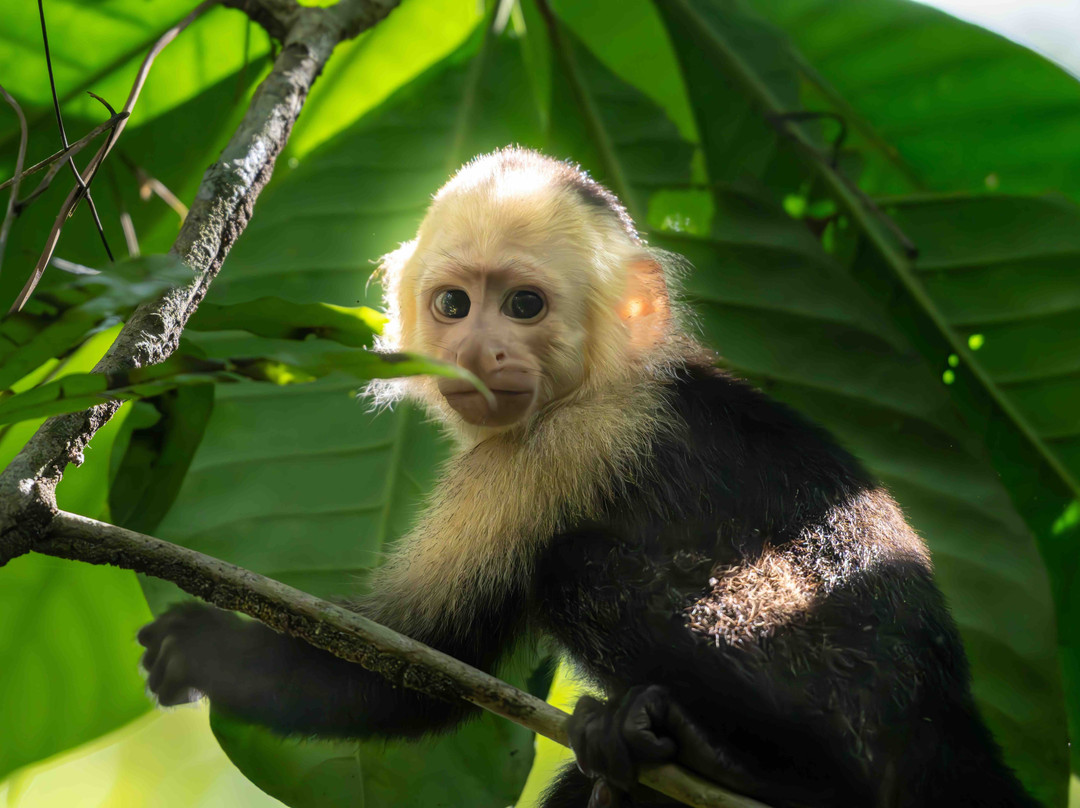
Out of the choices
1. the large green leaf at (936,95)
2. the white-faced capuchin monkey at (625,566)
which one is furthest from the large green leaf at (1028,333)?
the white-faced capuchin monkey at (625,566)

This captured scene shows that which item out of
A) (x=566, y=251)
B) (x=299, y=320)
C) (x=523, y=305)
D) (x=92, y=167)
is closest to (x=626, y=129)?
(x=566, y=251)

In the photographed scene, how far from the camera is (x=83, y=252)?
2029 millimetres

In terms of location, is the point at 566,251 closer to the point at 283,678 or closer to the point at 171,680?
the point at 283,678

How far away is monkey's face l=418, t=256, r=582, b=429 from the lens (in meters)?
1.79

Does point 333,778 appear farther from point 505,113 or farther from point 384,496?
point 505,113

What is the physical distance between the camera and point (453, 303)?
2.01 m

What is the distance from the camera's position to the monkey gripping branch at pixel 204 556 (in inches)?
42.7

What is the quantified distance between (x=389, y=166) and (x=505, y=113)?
1.06ft

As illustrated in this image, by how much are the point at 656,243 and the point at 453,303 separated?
57cm

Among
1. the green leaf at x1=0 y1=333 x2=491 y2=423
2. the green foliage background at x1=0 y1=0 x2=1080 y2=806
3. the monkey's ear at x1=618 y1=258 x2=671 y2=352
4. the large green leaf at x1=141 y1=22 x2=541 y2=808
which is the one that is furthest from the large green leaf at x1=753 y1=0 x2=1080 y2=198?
the green leaf at x1=0 y1=333 x2=491 y2=423

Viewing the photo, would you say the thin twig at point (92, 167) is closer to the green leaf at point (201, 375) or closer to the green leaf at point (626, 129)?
the green leaf at point (201, 375)

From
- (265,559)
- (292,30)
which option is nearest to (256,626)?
(265,559)

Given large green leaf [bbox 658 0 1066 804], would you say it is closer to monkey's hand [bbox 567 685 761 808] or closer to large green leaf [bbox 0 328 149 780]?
monkey's hand [bbox 567 685 761 808]

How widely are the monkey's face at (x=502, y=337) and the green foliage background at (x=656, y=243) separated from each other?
0.29m
